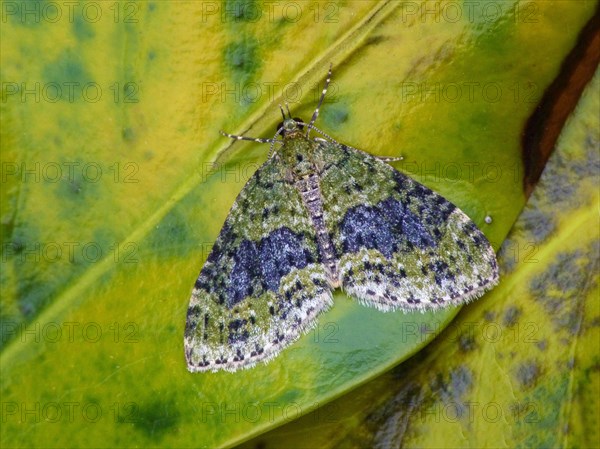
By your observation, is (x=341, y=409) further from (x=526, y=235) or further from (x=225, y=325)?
(x=526, y=235)

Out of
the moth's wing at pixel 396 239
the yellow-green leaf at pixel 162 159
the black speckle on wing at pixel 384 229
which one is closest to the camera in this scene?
the yellow-green leaf at pixel 162 159

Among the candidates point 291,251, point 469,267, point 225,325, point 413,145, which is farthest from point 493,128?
point 225,325

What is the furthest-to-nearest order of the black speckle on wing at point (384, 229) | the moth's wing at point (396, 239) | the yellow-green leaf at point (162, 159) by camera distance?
the black speckle on wing at point (384, 229) < the moth's wing at point (396, 239) < the yellow-green leaf at point (162, 159)

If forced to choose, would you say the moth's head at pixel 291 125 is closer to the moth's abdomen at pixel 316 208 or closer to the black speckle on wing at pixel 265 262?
the moth's abdomen at pixel 316 208

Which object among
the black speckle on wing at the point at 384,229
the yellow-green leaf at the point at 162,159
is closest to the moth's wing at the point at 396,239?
the black speckle on wing at the point at 384,229

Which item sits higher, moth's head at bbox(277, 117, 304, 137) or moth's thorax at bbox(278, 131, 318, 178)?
moth's head at bbox(277, 117, 304, 137)

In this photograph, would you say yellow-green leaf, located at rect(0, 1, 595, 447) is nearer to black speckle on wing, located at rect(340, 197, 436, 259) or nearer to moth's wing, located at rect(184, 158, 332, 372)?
moth's wing, located at rect(184, 158, 332, 372)

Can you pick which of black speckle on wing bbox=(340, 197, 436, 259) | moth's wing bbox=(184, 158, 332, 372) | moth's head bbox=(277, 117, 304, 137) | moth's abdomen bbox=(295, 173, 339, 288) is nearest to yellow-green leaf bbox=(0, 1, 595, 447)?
moth's head bbox=(277, 117, 304, 137)

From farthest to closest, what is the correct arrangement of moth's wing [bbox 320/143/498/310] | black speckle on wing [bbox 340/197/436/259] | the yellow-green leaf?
1. black speckle on wing [bbox 340/197/436/259]
2. moth's wing [bbox 320/143/498/310]
3. the yellow-green leaf
